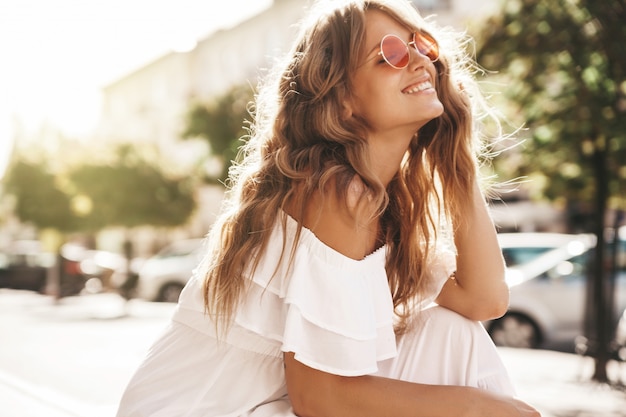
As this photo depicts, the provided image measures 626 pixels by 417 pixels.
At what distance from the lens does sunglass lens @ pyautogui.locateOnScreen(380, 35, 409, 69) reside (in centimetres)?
215

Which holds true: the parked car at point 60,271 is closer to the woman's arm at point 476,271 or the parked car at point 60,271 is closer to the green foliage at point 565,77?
the green foliage at point 565,77

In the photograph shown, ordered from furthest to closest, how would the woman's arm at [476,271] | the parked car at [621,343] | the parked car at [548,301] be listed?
the parked car at [548,301]
the parked car at [621,343]
the woman's arm at [476,271]

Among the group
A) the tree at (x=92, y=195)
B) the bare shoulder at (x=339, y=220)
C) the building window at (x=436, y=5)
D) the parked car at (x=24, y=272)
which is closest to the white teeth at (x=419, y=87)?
the bare shoulder at (x=339, y=220)

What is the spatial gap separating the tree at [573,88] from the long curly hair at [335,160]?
4490 millimetres

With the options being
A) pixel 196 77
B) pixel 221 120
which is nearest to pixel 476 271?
pixel 221 120

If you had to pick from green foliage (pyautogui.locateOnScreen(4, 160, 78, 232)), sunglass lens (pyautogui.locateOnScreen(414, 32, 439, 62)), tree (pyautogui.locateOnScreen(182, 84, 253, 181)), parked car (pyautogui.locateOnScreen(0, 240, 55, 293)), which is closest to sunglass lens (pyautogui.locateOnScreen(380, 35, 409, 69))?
sunglass lens (pyautogui.locateOnScreen(414, 32, 439, 62))

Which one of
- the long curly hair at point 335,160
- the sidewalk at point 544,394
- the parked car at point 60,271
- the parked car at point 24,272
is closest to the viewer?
A: the long curly hair at point 335,160

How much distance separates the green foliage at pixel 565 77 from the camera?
258 inches

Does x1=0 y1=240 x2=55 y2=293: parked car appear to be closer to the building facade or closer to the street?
the building facade

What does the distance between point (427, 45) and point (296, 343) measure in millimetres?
1041

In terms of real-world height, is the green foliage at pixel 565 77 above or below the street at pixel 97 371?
above

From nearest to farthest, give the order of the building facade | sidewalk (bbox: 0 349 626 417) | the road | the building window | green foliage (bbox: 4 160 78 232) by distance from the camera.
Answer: sidewalk (bbox: 0 349 626 417) → the road → green foliage (bbox: 4 160 78 232) → the building window → the building facade

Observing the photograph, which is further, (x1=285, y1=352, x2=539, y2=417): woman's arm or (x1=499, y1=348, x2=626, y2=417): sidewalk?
(x1=499, y1=348, x2=626, y2=417): sidewalk

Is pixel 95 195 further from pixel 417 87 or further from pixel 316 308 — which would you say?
pixel 316 308
